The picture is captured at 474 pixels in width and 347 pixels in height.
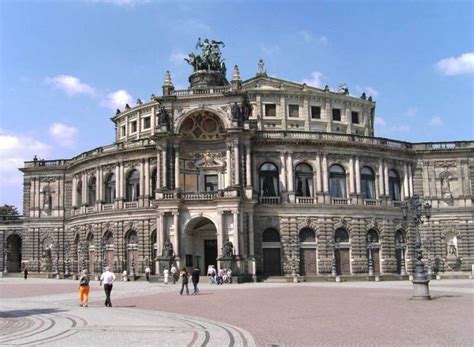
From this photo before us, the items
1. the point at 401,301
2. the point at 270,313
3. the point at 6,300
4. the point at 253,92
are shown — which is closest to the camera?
the point at 270,313

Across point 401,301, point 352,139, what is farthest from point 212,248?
point 401,301

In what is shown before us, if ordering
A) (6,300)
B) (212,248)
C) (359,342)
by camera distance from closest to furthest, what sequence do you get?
(359,342) → (6,300) → (212,248)

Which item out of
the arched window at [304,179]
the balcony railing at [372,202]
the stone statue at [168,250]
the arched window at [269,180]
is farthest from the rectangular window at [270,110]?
the stone statue at [168,250]

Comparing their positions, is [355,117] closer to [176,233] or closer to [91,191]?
[176,233]

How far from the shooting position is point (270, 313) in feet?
79.5

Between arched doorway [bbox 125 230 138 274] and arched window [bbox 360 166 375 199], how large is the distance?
24.7 m

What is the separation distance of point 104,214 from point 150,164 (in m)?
8.04

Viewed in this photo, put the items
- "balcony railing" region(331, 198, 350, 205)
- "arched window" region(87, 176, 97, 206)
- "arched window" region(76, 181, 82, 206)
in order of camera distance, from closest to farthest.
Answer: "balcony railing" region(331, 198, 350, 205), "arched window" region(87, 176, 97, 206), "arched window" region(76, 181, 82, 206)

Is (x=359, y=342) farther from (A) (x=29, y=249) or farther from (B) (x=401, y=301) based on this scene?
(A) (x=29, y=249)

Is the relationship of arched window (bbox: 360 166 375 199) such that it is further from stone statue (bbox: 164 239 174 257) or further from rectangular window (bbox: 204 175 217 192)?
stone statue (bbox: 164 239 174 257)

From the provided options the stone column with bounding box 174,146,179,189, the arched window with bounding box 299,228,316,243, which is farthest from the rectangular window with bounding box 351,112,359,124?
the stone column with bounding box 174,146,179,189

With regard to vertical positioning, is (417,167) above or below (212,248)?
above

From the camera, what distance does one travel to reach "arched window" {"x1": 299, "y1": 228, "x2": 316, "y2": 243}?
5950 centimetres

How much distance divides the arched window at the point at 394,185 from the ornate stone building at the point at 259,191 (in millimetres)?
141
